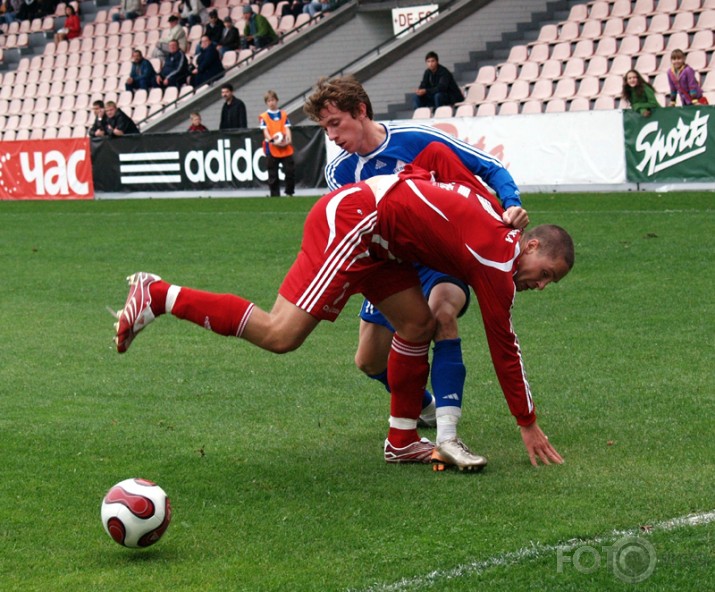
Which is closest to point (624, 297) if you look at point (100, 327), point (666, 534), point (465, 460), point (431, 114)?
point (100, 327)

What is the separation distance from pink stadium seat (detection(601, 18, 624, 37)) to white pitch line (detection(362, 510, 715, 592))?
792 inches

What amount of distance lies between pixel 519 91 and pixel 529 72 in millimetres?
750

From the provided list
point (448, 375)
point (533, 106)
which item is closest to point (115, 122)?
point (533, 106)

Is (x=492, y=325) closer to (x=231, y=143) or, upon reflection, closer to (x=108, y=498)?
(x=108, y=498)

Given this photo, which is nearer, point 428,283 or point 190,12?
point 428,283

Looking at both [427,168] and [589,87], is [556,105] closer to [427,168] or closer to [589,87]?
[589,87]

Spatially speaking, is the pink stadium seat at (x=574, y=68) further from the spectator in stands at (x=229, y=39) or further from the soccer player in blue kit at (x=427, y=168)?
the soccer player in blue kit at (x=427, y=168)

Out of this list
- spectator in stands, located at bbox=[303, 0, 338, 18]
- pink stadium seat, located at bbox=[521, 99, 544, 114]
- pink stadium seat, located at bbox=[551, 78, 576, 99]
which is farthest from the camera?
spectator in stands, located at bbox=[303, 0, 338, 18]

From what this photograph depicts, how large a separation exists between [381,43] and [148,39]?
7.82m

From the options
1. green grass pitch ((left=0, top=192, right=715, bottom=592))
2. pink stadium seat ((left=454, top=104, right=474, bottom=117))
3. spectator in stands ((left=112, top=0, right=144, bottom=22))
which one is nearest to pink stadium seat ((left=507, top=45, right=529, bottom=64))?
pink stadium seat ((left=454, top=104, right=474, bottom=117))

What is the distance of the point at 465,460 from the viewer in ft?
17.7

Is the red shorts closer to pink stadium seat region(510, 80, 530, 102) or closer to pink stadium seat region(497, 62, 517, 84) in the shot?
pink stadium seat region(510, 80, 530, 102)

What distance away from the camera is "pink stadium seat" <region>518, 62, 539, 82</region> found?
2380cm

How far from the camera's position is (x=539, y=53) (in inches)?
963
